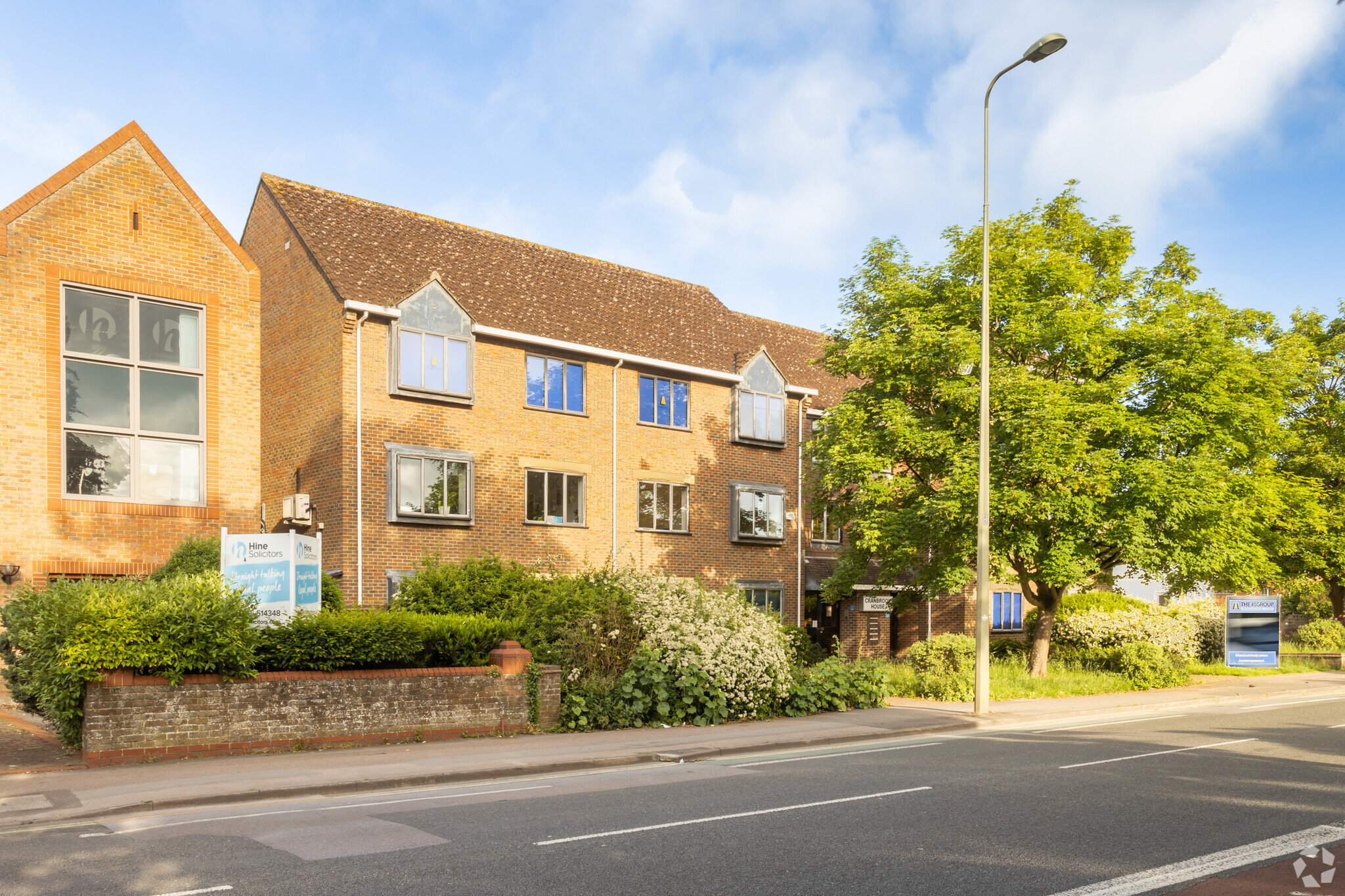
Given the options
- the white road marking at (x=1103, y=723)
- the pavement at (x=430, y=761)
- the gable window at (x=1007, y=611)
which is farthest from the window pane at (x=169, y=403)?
the gable window at (x=1007, y=611)

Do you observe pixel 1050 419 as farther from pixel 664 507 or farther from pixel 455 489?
pixel 455 489

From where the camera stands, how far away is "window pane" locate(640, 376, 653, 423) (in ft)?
95.2

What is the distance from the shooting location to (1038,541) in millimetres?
22484

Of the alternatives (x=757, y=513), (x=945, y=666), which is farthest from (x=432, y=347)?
(x=945, y=666)

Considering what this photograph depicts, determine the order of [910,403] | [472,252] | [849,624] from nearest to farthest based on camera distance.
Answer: [910,403] < [472,252] < [849,624]

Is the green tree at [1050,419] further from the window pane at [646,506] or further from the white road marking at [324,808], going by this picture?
the white road marking at [324,808]

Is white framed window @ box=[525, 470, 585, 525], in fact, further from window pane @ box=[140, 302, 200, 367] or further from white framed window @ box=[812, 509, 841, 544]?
white framed window @ box=[812, 509, 841, 544]

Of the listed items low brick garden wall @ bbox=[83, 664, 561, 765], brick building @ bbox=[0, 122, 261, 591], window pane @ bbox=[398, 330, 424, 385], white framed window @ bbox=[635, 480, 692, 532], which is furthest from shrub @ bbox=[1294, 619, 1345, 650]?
brick building @ bbox=[0, 122, 261, 591]

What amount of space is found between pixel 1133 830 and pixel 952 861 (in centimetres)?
205

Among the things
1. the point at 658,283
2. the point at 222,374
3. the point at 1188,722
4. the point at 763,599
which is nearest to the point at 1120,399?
the point at 1188,722

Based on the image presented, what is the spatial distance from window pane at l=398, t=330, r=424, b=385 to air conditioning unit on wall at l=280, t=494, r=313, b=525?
11.8ft

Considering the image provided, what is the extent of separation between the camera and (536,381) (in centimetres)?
2667

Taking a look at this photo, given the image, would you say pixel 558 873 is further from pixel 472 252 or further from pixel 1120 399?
pixel 472 252

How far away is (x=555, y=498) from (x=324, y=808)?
670 inches
